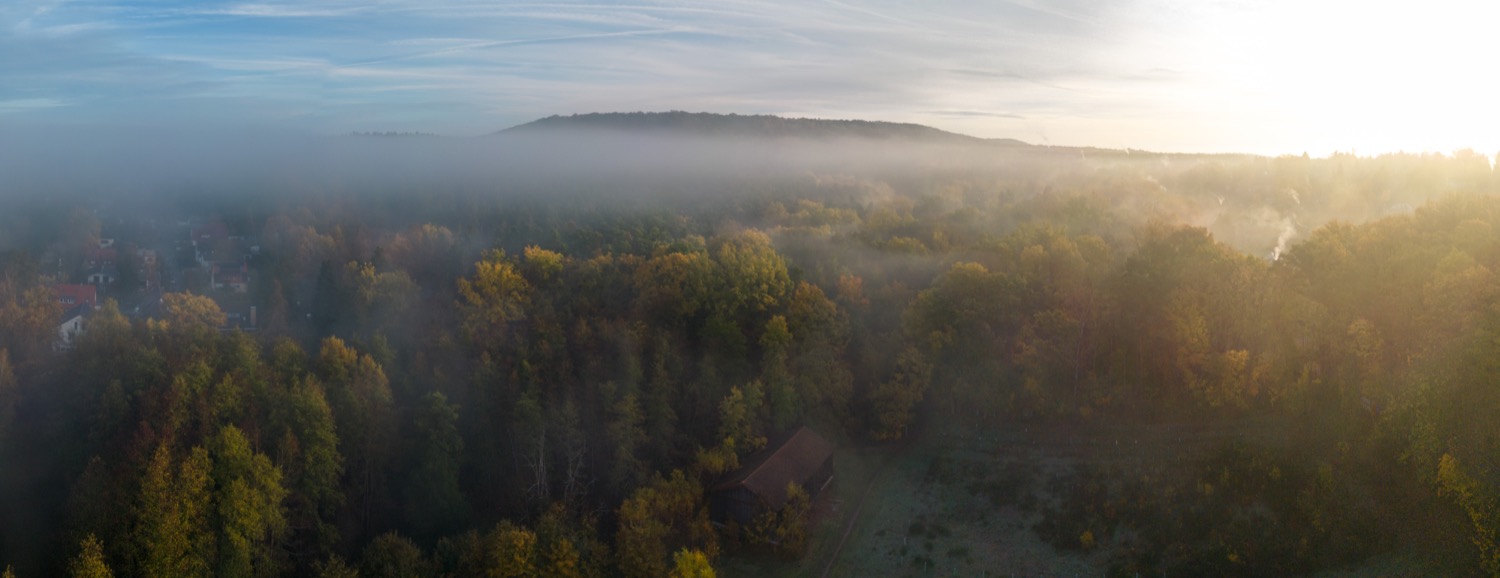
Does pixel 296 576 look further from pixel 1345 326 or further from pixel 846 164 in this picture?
pixel 846 164

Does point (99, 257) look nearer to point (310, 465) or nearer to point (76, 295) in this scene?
point (76, 295)

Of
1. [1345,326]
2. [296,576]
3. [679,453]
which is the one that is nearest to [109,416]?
[296,576]

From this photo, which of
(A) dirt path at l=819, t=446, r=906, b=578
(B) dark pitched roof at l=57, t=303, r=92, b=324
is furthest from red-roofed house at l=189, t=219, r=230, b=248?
(A) dirt path at l=819, t=446, r=906, b=578

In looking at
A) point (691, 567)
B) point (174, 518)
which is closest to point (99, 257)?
point (174, 518)

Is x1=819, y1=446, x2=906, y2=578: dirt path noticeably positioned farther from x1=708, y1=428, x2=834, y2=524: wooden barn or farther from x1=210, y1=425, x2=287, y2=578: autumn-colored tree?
x1=210, y1=425, x2=287, y2=578: autumn-colored tree

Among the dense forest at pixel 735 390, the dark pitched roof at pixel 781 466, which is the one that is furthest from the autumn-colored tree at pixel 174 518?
the dark pitched roof at pixel 781 466

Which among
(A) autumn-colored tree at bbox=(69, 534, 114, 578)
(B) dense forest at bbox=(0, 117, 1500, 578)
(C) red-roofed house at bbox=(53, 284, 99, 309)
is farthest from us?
(C) red-roofed house at bbox=(53, 284, 99, 309)

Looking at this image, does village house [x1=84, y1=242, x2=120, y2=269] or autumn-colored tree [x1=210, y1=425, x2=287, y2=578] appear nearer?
autumn-colored tree [x1=210, y1=425, x2=287, y2=578]
